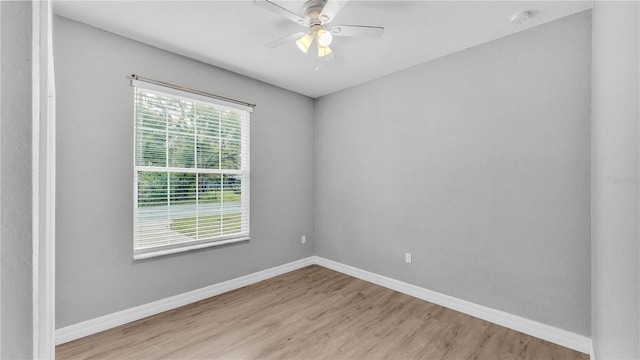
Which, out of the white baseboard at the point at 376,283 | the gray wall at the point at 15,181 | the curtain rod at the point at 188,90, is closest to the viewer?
the gray wall at the point at 15,181

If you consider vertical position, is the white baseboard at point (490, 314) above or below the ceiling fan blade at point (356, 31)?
below

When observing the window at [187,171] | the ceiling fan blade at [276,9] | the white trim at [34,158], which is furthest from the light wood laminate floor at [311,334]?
the ceiling fan blade at [276,9]

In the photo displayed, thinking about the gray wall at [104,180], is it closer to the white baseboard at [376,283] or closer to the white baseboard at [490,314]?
the white baseboard at [376,283]

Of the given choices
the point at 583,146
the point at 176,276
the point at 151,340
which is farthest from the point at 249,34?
the point at 583,146

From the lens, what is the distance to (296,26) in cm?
237

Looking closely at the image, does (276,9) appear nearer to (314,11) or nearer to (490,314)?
(314,11)

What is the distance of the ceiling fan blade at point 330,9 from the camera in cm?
176

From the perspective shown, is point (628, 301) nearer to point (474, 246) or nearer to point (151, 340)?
point (474, 246)

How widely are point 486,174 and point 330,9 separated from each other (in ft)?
6.67

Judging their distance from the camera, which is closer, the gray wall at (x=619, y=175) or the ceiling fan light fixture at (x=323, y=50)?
the gray wall at (x=619, y=175)

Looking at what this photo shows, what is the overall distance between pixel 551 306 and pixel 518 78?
197 centimetres

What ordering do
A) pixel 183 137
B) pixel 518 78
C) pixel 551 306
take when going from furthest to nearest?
pixel 183 137 → pixel 518 78 → pixel 551 306

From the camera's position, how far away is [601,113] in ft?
5.22

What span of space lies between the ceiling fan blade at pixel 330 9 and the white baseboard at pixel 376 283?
286cm
